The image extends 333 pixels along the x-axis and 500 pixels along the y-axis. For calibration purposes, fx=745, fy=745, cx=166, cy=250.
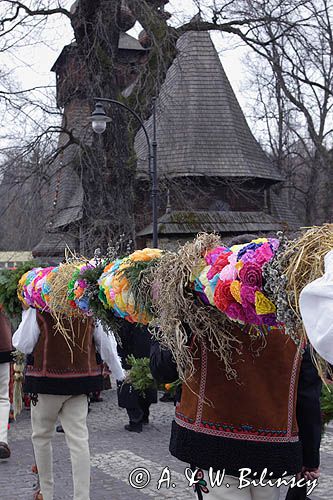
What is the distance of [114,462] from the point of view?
7.02 metres

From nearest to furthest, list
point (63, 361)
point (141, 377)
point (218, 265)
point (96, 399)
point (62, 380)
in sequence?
1. point (218, 265)
2. point (141, 377)
3. point (62, 380)
4. point (63, 361)
5. point (96, 399)

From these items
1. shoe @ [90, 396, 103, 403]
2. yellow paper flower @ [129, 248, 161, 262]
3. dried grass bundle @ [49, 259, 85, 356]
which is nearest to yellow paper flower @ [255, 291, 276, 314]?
yellow paper flower @ [129, 248, 161, 262]

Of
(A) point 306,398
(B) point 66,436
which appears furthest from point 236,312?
(B) point 66,436

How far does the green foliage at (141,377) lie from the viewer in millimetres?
4531

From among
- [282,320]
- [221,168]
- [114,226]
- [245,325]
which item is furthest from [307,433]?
[221,168]

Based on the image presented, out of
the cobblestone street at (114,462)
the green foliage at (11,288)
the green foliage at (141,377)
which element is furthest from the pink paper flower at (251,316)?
the green foliage at (11,288)

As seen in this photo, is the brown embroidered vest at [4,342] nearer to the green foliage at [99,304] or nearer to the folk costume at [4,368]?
the folk costume at [4,368]

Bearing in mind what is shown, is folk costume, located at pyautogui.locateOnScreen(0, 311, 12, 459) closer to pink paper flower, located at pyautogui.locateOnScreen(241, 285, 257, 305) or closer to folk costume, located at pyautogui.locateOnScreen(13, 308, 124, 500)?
folk costume, located at pyautogui.locateOnScreen(13, 308, 124, 500)

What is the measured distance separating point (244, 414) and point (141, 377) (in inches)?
55.1

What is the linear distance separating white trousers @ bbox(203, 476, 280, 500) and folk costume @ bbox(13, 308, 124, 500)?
74.1 inches

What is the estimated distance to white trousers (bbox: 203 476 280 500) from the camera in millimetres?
3219

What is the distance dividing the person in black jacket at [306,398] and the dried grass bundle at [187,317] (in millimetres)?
126

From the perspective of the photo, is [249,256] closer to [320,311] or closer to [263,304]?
[263,304]

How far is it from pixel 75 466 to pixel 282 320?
9.32ft
